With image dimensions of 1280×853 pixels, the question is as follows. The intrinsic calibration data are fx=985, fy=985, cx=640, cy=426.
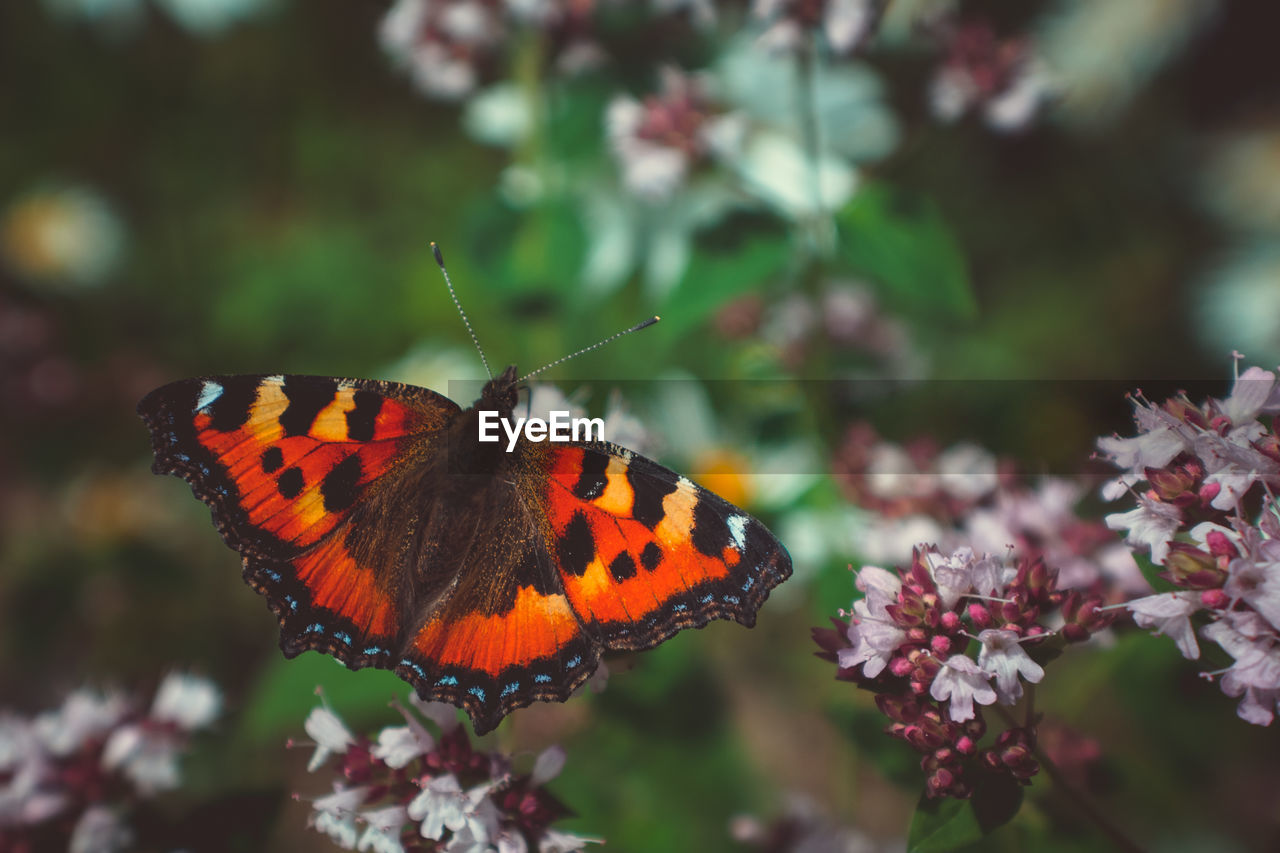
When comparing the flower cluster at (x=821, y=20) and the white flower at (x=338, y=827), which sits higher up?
the flower cluster at (x=821, y=20)

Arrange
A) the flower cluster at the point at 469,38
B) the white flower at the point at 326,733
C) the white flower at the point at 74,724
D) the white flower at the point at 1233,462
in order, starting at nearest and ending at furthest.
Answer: the white flower at the point at 1233,462
the white flower at the point at 326,733
the white flower at the point at 74,724
the flower cluster at the point at 469,38

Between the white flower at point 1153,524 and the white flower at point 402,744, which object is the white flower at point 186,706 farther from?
the white flower at point 1153,524

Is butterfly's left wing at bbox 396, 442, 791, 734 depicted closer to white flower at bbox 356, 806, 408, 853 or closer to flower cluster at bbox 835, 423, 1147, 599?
white flower at bbox 356, 806, 408, 853

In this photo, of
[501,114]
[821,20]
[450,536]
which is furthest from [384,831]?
[501,114]

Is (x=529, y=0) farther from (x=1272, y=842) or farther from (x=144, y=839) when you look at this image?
(x=1272, y=842)

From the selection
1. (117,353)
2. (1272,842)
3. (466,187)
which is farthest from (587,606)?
(117,353)

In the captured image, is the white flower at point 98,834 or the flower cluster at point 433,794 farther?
the white flower at point 98,834

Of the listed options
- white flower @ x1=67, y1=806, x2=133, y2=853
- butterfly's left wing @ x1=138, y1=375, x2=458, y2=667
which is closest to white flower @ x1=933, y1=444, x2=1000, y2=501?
butterfly's left wing @ x1=138, y1=375, x2=458, y2=667

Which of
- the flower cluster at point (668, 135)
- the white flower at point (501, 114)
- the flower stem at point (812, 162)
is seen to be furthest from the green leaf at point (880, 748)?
the white flower at point (501, 114)
